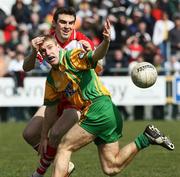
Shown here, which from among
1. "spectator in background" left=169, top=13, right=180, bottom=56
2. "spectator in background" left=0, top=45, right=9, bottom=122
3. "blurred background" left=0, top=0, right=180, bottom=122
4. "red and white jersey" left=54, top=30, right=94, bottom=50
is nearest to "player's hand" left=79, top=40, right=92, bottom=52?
"red and white jersey" left=54, top=30, right=94, bottom=50

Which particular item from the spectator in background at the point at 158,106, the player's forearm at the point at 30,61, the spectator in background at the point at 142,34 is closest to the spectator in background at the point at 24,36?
the spectator in background at the point at 142,34

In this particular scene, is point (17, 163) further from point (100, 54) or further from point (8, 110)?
point (8, 110)

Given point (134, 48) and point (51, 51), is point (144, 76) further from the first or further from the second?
point (134, 48)

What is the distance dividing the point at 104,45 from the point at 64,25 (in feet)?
4.16

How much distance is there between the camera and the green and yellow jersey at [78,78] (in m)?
7.65

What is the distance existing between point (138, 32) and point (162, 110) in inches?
84.8

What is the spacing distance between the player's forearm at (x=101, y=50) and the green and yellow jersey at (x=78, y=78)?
9cm

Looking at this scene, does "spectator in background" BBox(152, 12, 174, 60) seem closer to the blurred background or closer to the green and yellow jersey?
the blurred background

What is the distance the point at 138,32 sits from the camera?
65.3 ft

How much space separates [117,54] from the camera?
1920 cm

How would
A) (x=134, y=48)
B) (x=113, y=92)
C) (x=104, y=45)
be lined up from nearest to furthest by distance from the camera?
(x=104, y=45) < (x=113, y=92) < (x=134, y=48)

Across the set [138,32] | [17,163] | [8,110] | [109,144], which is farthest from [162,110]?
[109,144]

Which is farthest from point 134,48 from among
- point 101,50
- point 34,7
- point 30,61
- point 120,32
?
point 101,50

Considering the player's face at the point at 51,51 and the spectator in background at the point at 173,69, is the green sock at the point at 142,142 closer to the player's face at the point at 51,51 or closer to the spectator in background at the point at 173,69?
the player's face at the point at 51,51
